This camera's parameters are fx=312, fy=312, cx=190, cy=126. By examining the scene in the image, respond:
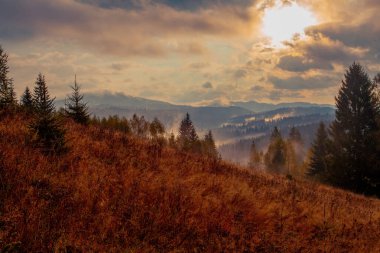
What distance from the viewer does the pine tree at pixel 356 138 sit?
3050cm

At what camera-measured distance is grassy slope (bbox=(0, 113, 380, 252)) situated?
17.0 ft

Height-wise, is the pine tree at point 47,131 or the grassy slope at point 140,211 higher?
the pine tree at point 47,131

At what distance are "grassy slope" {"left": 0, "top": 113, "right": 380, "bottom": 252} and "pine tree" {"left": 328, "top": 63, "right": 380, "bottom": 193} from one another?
76.6 feet

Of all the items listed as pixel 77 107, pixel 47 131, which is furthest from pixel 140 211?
pixel 77 107

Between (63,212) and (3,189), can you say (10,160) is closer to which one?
(3,189)

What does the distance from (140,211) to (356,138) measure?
31731 mm

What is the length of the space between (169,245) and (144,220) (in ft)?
2.39

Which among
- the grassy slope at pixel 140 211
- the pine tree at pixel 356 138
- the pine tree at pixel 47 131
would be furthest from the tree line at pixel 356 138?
the pine tree at pixel 47 131

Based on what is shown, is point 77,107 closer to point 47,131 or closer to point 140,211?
point 47,131

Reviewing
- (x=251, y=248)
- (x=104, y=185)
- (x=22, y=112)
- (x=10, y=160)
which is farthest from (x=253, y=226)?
(x=22, y=112)

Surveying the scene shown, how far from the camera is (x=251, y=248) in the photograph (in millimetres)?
6215

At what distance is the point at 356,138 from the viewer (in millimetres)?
32219

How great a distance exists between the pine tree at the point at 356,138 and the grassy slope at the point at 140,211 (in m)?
23.3

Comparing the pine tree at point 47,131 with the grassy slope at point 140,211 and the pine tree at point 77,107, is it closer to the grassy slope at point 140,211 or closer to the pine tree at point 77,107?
the grassy slope at point 140,211
